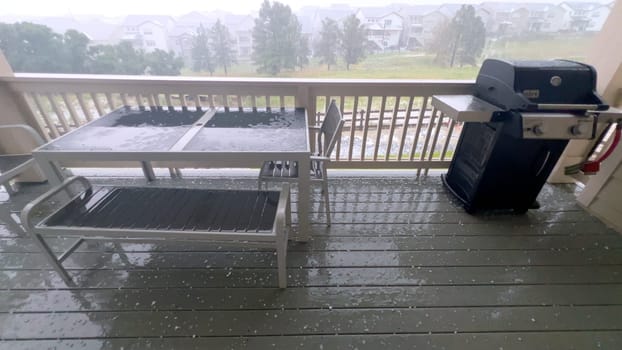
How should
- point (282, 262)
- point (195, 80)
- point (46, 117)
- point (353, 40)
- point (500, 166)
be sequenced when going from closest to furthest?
point (282, 262)
point (500, 166)
point (195, 80)
point (46, 117)
point (353, 40)

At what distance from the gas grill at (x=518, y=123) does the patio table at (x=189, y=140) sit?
1.06 m

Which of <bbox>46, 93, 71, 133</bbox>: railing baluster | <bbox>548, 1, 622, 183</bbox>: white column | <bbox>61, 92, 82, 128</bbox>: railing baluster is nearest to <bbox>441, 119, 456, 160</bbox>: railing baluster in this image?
<bbox>548, 1, 622, 183</bbox>: white column

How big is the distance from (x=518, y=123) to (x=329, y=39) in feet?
5.72

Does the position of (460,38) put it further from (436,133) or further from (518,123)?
(518,123)

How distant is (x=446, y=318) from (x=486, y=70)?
5.24 ft

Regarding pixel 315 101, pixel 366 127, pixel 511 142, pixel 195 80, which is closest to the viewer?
pixel 511 142

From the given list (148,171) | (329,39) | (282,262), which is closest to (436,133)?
(329,39)

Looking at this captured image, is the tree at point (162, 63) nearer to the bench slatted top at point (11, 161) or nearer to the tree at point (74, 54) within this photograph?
the tree at point (74, 54)

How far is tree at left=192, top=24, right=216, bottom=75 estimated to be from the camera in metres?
2.13

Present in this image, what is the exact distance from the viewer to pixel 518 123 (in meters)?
1.40

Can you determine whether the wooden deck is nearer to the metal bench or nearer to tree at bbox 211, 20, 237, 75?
the metal bench

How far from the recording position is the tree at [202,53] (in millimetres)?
2133

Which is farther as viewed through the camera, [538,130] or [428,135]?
[428,135]

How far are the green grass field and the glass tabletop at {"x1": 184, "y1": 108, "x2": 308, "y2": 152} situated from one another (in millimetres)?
557
